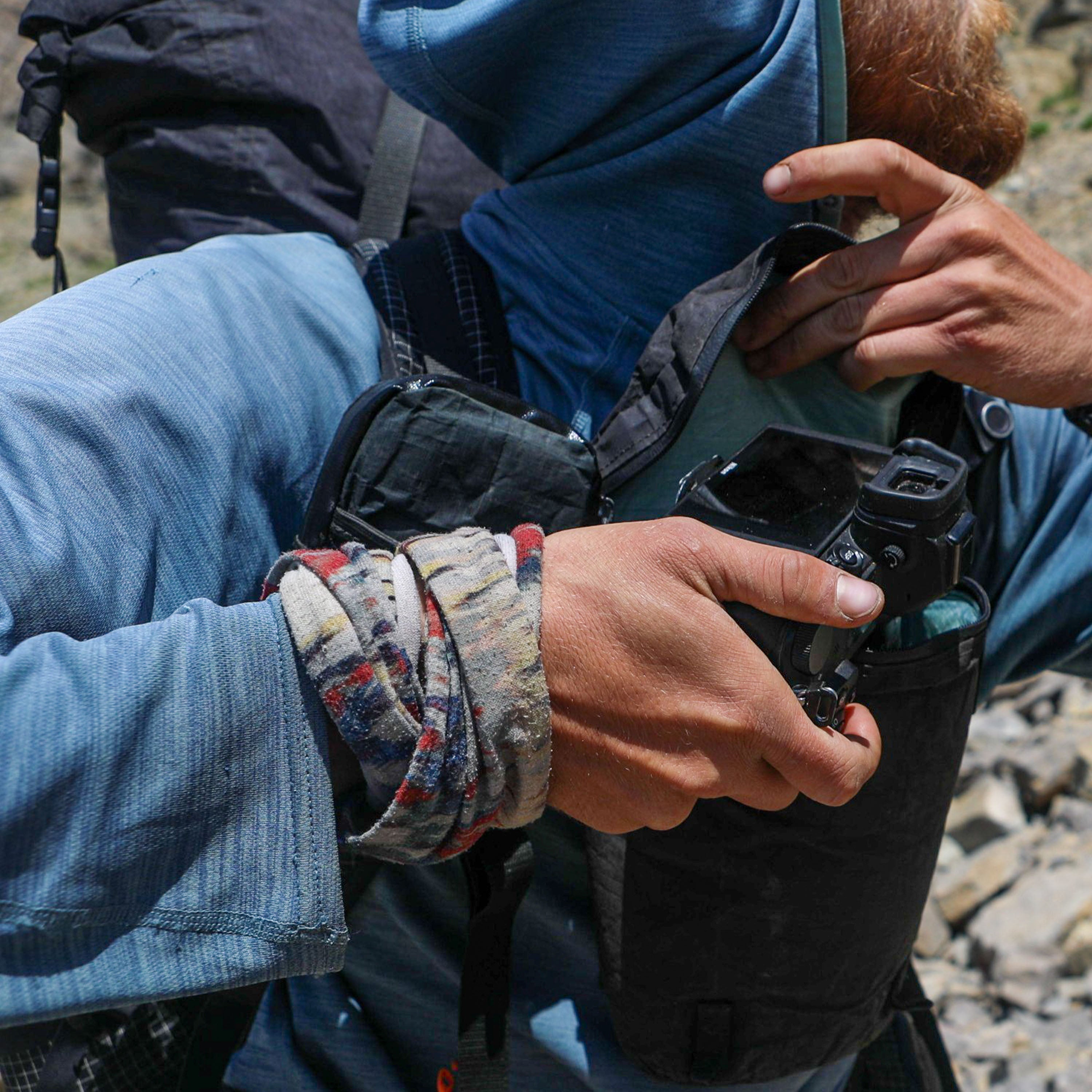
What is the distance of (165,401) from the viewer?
0.84m

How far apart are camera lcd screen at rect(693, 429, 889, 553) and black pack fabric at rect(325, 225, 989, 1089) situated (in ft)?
0.26

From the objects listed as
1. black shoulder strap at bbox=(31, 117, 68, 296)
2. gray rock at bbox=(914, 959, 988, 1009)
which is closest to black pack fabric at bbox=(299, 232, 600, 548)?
black shoulder strap at bbox=(31, 117, 68, 296)

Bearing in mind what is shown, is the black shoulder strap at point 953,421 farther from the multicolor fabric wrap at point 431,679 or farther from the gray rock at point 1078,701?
the gray rock at point 1078,701

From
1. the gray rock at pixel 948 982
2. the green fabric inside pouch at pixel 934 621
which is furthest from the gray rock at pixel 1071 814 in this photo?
the green fabric inside pouch at pixel 934 621

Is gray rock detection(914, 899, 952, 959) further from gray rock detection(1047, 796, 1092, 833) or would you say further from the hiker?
the hiker

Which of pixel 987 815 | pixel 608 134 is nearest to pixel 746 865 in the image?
pixel 608 134

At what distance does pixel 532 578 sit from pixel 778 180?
49 centimetres

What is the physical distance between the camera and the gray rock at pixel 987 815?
10.3 ft

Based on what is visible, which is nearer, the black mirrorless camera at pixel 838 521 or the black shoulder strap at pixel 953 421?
the black mirrorless camera at pixel 838 521

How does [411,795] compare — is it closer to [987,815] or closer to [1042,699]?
[987,815]

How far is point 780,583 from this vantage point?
0.78 meters

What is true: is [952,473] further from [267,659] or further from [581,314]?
[267,659]

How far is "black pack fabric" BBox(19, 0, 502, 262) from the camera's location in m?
→ 1.33

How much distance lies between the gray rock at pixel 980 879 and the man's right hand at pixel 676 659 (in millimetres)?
2420
